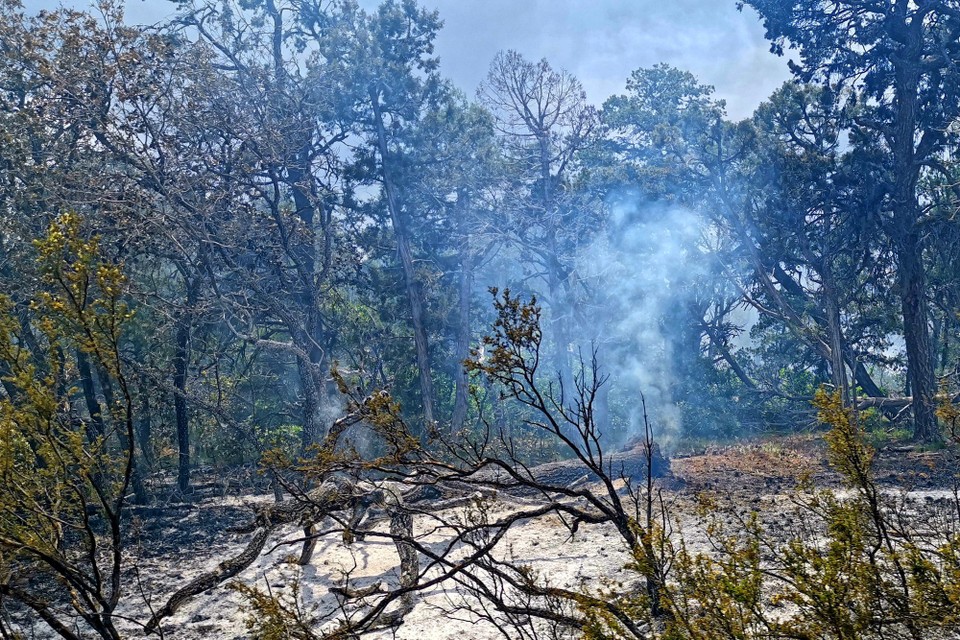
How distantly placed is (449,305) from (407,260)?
2120 millimetres

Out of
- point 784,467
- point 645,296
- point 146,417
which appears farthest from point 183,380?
point 645,296

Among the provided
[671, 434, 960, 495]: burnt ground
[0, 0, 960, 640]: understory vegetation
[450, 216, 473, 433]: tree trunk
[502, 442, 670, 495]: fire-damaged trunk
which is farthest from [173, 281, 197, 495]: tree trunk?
[450, 216, 473, 433]: tree trunk

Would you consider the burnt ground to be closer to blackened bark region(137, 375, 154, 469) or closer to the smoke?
the smoke

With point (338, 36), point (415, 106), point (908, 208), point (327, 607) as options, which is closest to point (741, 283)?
point (908, 208)

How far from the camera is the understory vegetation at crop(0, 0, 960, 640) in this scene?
14.0ft

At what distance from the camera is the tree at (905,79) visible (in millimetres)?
15344

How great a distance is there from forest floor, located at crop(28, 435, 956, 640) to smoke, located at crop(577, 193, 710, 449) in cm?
953

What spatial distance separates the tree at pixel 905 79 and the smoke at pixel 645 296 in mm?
6055

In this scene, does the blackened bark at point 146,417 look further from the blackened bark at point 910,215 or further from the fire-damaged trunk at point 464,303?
the blackened bark at point 910,215

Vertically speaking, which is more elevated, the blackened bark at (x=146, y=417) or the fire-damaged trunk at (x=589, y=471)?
the blackened bark at (x=146, y=417)

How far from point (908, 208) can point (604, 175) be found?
9.39 meters

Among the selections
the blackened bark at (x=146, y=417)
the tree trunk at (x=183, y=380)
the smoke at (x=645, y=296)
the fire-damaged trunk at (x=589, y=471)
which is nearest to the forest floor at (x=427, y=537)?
the fire-damaged trunk at (x=589, y=471)

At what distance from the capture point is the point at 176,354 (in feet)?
51.2

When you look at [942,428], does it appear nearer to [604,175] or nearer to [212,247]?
[604,175]
